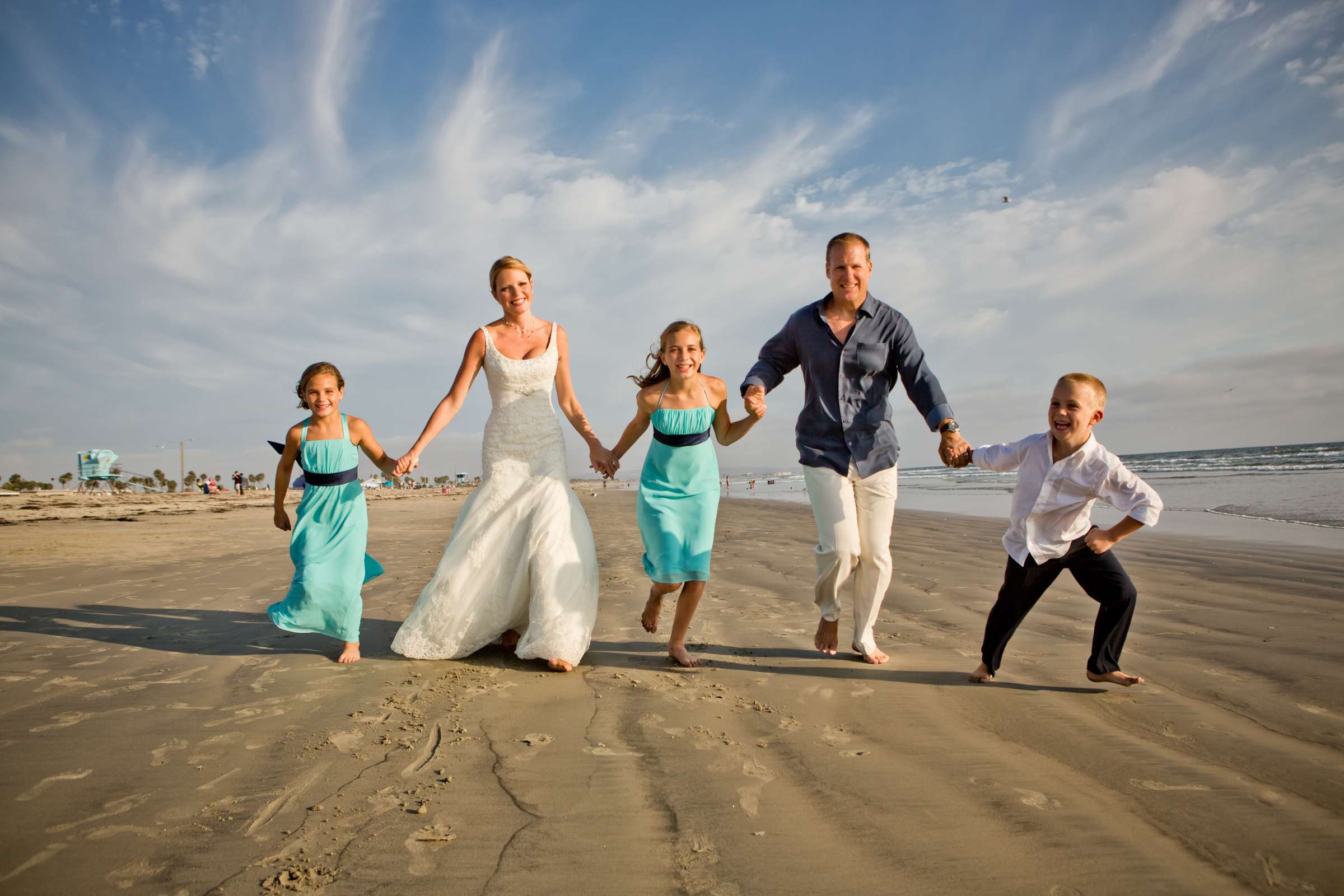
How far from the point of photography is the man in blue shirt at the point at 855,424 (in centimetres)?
404

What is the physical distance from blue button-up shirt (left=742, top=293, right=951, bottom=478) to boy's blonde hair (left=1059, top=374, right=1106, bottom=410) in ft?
2.40

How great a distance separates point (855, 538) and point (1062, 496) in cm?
108

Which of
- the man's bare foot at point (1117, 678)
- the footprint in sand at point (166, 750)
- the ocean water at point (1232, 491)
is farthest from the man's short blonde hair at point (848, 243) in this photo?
the ocean water at point (1232, 491)

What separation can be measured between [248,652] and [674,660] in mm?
2675

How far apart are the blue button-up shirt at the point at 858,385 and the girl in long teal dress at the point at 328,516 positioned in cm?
265

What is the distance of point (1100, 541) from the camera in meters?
3.49

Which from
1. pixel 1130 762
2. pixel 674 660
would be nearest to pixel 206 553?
pixel 674 660

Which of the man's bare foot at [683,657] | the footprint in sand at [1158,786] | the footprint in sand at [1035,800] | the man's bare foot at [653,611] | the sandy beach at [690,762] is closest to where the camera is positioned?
the sandy beach at [690,762]

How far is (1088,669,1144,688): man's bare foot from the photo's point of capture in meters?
3.39

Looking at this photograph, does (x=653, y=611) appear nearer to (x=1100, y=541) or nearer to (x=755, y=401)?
(x=755, y=401)

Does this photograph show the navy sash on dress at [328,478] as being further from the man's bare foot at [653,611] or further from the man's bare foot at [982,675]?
the man's bare foot at [982,675]

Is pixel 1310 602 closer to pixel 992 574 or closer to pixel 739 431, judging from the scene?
pixel 992 574

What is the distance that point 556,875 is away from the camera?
1.91 meters

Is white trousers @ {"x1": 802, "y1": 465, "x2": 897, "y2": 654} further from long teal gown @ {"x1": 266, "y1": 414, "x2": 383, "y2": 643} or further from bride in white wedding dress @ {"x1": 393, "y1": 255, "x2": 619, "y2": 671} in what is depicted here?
long teal gown @ {"x1": 266, "y1": 414, "x2": 383, "y2": 643}
